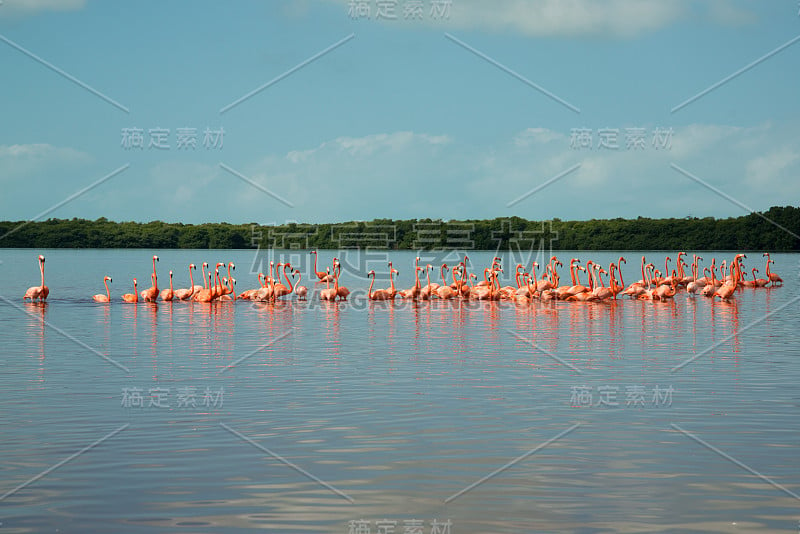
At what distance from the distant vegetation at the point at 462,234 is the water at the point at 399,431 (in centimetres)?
5701

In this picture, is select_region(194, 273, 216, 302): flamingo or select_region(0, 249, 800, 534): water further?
select_region(194, 273, 216, 302): flamingo

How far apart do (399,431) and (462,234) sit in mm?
72789

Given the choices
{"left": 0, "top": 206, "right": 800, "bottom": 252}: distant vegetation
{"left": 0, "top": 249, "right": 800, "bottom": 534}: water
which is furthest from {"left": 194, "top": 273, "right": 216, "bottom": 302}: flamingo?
{"left": 0, "top": 206, "right": 800, "bottom": 252}: distant vegetation

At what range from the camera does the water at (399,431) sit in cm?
720

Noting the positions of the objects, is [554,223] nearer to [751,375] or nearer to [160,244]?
[160,244]

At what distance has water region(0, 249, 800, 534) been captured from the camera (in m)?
7.20

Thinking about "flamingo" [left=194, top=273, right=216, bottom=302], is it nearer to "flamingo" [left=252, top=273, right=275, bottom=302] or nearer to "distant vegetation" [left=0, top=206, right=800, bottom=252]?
"flamingo" [left=252, top=273, right=275, bottom=302]

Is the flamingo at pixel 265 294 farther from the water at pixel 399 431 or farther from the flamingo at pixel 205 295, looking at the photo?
the water at pixel 399 431

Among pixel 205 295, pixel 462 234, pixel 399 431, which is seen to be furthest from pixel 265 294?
pixel 462 234

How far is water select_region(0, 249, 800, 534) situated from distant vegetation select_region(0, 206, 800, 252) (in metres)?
57.0

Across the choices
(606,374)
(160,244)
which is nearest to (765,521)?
(606,374)

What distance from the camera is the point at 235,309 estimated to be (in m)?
27.9

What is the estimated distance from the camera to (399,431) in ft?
32.6

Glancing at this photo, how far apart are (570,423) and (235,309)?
1901 cm
